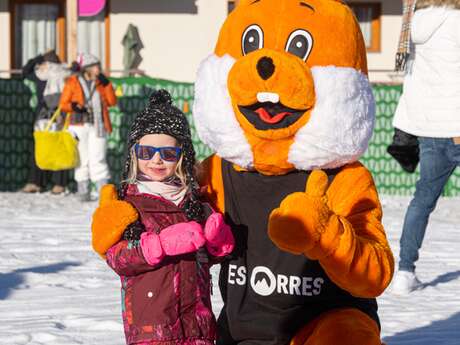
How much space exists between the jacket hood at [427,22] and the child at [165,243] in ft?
9.11

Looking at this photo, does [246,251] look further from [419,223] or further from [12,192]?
[12,192]

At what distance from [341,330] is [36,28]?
17100 mm

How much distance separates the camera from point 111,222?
3.48 m

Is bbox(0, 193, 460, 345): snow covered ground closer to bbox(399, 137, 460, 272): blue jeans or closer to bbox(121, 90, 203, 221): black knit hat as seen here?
bbox(399, 137, 460, 272): blue jeans

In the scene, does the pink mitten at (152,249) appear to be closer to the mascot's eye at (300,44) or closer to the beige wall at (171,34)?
the mascot's eye at (300,44)

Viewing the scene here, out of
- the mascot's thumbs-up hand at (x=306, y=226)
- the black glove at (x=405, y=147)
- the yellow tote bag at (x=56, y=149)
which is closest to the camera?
the mascot's thumbs-up hand at (x=306, y=226)

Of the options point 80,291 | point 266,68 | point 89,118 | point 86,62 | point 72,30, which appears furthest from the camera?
point 72,30

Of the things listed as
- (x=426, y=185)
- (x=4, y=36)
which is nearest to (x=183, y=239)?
(x=426, y=185)

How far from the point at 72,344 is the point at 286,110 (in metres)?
2.11

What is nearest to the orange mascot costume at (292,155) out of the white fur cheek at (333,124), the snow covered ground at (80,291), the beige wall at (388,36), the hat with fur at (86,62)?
the white fur cheek at (333,124)

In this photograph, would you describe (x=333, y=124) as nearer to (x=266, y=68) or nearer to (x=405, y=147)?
(x=266, y=68)

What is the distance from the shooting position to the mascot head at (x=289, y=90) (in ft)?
10.9


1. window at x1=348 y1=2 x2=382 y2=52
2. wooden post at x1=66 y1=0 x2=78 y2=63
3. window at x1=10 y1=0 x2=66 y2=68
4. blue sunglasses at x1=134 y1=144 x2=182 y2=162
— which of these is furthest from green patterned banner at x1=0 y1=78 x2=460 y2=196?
blue sunglasses at x1=134 y1=144 x2=182 y2=162

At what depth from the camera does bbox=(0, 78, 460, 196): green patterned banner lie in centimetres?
1352
